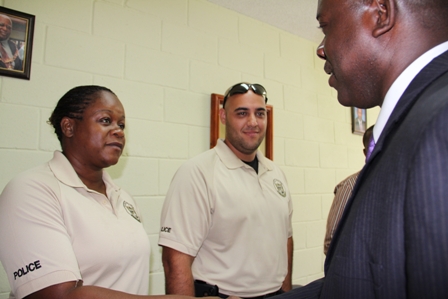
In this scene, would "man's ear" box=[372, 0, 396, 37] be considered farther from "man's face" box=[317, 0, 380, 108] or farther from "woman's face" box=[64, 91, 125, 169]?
"woman's face" box=[64, 91, 125, 169]

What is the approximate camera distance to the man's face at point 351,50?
2.32 ft

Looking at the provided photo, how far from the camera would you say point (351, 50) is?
734 mm

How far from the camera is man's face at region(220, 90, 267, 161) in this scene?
1823 mm

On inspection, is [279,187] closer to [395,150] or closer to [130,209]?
[130,209]

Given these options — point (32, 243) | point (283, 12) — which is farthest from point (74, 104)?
point (283, 12)

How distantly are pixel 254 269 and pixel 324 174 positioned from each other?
1.69m

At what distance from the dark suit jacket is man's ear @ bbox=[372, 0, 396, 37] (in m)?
0.14

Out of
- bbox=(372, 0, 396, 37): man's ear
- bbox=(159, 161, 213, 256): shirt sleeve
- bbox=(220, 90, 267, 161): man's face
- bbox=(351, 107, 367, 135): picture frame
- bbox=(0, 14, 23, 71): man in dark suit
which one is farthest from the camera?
Answer: bbox=(351, 107, 367, 135): picture frame

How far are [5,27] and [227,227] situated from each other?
146cm

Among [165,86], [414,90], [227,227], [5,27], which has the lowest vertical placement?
[227,227]

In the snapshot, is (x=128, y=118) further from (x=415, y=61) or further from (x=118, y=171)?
(x=415, y=61)

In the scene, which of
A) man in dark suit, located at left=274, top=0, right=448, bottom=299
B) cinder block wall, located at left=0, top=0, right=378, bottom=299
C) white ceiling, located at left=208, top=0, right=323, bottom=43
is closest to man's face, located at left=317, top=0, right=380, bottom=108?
man in dark suit, located at left=274, top=0, right=448, bottom=299

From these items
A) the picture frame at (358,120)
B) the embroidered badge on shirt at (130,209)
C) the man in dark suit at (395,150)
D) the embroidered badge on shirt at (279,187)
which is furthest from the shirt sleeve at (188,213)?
the picture frame at (358,120)

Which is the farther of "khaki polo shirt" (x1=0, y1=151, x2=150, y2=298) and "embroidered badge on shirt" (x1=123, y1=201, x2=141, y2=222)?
"embroidered badge on shirt" (x1=123, y1=201, x2=141, y2=222)
